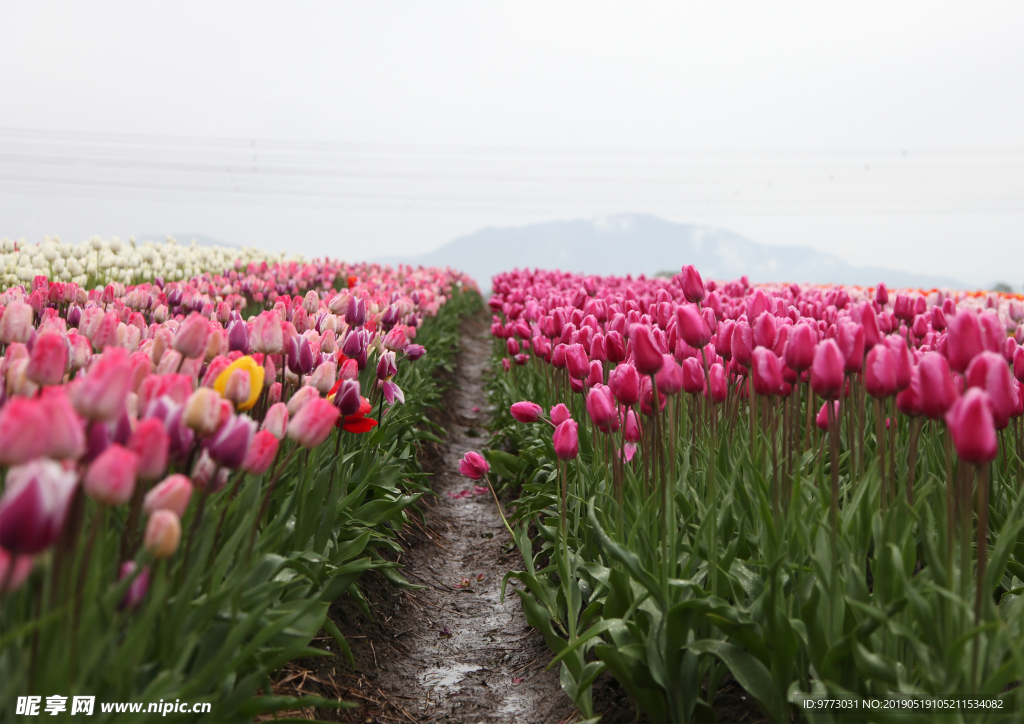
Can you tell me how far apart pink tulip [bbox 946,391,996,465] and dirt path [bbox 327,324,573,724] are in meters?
2.01

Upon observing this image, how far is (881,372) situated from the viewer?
2.38 meters

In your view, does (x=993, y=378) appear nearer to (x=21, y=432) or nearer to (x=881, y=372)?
(x=881, y=372)

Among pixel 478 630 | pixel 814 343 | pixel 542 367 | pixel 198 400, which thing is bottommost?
pixel 478 630

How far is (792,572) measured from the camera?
2.65 meters

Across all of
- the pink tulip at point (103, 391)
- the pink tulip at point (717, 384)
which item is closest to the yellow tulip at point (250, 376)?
the pink tulip at point (103, 391)

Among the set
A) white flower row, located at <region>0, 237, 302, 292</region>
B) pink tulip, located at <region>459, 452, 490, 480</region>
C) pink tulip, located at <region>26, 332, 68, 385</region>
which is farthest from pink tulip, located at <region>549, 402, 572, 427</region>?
white flower row, located at <region>0, 237, 302, 292</region>

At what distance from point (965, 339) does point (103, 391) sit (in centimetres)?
244

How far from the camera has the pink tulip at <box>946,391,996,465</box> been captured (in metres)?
1.81

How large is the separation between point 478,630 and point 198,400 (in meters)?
2.88

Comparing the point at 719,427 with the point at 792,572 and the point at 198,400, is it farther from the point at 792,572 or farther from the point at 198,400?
the point at 198,400

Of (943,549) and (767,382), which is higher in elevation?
(767,382)

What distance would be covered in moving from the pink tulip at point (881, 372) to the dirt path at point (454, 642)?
6.17 feet

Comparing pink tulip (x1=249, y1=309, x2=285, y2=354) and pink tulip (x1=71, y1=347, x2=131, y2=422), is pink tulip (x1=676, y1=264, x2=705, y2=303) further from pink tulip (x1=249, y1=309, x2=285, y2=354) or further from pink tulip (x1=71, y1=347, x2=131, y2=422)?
pink tulip (x1=71, y1=347, x2=131, y2=422)

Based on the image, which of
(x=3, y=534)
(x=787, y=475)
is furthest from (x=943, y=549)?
(x=3, y=534)
